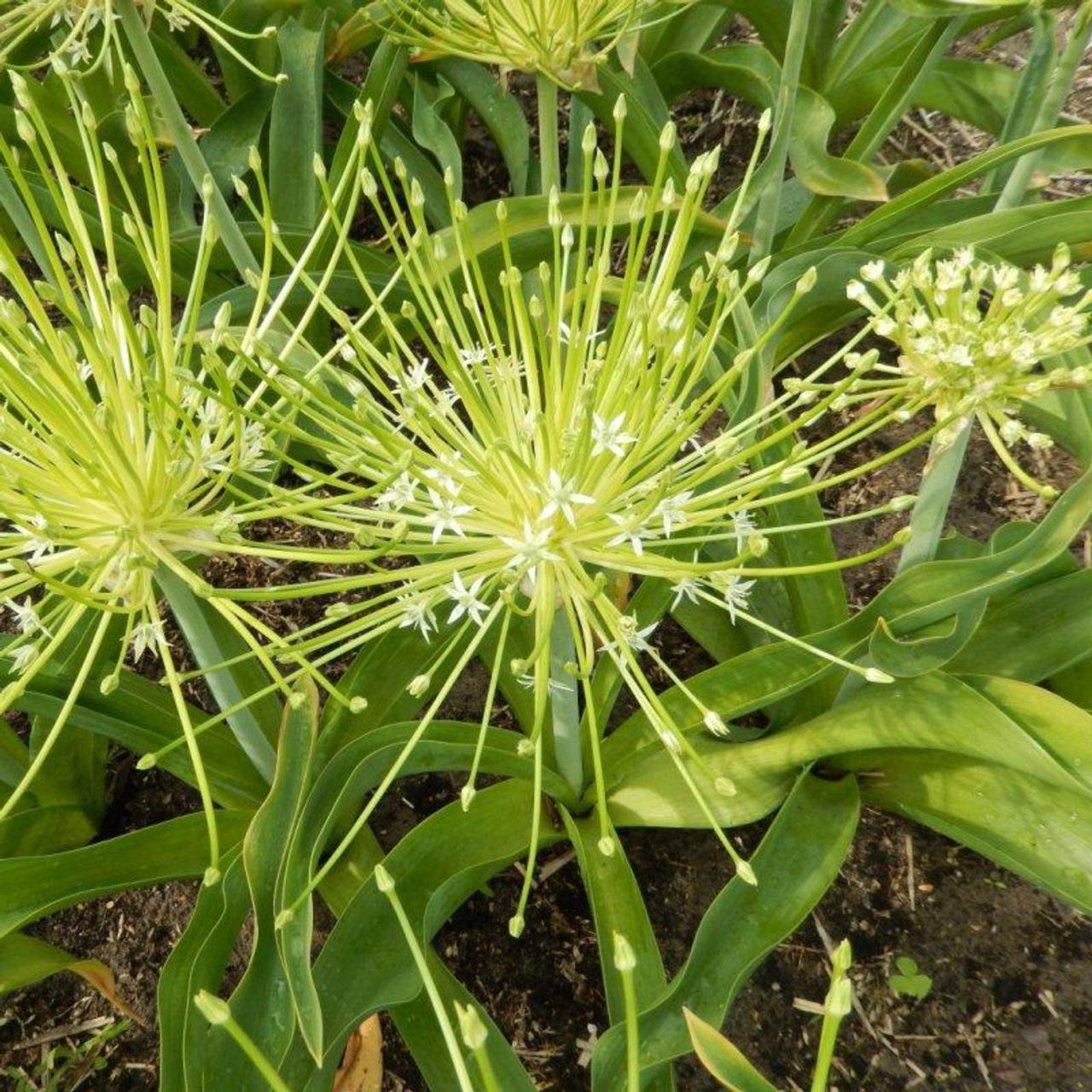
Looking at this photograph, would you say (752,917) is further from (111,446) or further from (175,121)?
(175,121)

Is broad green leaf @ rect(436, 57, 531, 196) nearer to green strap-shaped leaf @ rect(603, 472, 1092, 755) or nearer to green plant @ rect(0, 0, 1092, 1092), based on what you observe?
green plant @ rect(0, 0, 1092, 1092)

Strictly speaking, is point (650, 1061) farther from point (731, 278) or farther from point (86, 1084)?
point (86, 1084)

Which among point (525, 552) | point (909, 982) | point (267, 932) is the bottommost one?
point (909, 982)

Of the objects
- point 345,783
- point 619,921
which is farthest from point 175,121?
point 619,921

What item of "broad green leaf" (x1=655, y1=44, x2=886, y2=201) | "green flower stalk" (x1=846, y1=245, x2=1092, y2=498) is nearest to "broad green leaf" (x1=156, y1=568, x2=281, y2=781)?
"green flower stalk" (x1=846, y1=245, x2=1092, y2=498)

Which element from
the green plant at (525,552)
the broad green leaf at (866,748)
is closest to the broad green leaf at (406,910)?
the green plant at (525,552)

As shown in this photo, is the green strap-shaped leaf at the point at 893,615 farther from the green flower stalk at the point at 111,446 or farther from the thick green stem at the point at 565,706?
the green flower stalk at the point at 111,446
